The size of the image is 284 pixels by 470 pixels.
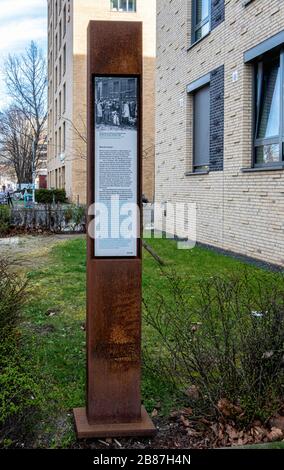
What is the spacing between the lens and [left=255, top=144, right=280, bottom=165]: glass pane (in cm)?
1119

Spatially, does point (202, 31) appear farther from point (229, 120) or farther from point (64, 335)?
point (64, 335)

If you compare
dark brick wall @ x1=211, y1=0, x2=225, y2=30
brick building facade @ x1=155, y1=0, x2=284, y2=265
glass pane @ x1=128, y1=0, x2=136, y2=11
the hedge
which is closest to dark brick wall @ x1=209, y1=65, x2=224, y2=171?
brick building facade @ x1=155, y1=0, x2=284, y2=265

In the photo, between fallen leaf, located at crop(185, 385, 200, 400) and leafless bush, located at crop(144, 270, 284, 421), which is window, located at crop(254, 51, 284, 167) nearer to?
leafless bush, located at crop(144, 270, 284, 421)

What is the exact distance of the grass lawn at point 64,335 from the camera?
4.01 m

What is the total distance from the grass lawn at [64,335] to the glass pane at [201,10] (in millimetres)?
7143

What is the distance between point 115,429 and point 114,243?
1178mm

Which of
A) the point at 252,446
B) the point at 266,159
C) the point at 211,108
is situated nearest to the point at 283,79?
the point at 266,159

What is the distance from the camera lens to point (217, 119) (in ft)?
46.0

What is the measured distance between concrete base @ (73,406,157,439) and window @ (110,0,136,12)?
3772 centimetres

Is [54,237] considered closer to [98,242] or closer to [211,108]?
[211,108]

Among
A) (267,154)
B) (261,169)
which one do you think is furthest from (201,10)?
(261,169)

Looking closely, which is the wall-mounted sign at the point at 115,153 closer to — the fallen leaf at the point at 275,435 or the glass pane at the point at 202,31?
the fallen leaf at the point at 275,435

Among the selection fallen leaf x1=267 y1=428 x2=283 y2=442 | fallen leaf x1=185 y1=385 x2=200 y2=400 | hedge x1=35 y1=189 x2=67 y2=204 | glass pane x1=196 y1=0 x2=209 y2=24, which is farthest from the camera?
hedge x1=35 y1=189 x2=67 y2=204

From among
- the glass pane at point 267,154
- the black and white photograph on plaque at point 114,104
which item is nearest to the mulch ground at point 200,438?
the black and white photograph on plaque at point 114,104
